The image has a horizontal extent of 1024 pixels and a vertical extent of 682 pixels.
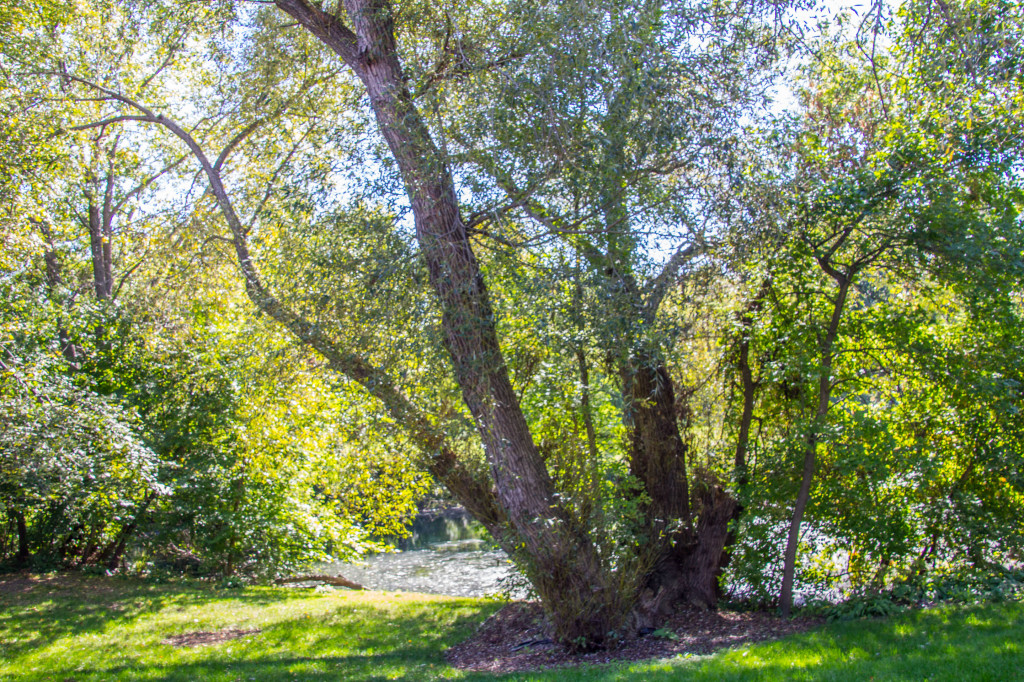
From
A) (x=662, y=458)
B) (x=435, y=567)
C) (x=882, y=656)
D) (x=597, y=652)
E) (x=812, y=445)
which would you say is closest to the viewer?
(x=882, y=656)

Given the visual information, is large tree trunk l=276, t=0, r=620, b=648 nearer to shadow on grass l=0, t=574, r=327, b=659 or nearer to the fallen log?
shadow on grass l=0, t=574, r=327, b=659

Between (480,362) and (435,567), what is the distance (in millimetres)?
13189

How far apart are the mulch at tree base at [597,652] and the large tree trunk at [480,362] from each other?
1.08 feet

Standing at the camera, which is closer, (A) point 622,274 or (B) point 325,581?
(A) point 622,274

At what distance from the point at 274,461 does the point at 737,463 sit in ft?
29.1

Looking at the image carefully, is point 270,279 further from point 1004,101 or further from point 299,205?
point 1004,101

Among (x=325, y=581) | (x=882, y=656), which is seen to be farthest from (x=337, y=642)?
(x=325, y=581)

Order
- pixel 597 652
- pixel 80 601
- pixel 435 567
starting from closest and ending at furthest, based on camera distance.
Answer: pixel 597 652 < pixel 80 601 < pixel 435 567

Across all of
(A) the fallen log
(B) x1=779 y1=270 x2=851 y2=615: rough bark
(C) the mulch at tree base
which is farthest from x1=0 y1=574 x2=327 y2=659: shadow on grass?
(B) x1=779 y1=270 x2=851 y2=615: rough bark

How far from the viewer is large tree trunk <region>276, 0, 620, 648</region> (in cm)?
695

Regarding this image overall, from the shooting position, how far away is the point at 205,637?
29.0 feet

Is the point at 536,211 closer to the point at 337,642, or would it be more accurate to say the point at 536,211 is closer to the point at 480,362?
the point at 480,362

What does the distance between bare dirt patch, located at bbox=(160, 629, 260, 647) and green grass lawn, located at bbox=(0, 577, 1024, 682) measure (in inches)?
5.6

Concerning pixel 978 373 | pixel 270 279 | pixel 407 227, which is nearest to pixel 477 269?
pixel 407 227
